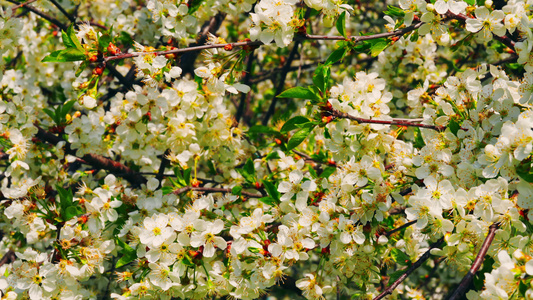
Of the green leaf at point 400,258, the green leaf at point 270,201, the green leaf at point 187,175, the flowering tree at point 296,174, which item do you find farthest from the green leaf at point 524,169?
the green leaf at point 187,175

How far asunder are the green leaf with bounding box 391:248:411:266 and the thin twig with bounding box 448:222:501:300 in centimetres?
79

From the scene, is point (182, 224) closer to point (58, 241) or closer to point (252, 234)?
point (252, 234)

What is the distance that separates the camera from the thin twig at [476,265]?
1741 millimetres

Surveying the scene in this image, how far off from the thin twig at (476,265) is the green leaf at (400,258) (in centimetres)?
79

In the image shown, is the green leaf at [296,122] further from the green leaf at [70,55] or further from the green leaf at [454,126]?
the green leaf at [70,55]

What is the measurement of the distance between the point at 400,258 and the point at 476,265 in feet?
3.10

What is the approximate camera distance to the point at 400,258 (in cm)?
270

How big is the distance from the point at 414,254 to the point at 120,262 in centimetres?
189

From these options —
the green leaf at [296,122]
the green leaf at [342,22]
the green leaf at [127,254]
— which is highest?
the green leaf at [342,22]

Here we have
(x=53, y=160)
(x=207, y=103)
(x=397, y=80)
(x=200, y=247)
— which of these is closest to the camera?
(x=200, y=247)

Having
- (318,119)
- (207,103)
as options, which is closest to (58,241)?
(207,103)

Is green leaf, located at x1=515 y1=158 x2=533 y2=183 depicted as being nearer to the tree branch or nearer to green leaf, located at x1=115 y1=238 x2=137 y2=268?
green leaf, located at x1=115 y1=238 x2=137 y2=268

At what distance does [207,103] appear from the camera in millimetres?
2857

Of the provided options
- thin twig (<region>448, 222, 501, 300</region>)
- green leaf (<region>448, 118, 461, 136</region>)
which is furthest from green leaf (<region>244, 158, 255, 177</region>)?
thin twig (<region>448, 222, 501, 300</region>)
